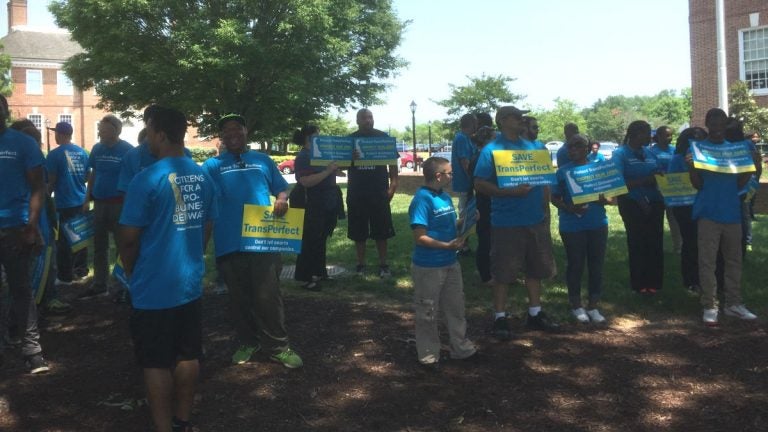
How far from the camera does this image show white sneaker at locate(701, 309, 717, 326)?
18.7 feet

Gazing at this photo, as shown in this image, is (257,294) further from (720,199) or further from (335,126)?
(335,126)

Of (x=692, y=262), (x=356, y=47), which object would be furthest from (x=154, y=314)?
(x=356, y=47)

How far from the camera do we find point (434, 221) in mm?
4609

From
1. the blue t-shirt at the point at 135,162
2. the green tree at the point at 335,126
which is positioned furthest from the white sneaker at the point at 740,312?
the green tree at the point at 335,126

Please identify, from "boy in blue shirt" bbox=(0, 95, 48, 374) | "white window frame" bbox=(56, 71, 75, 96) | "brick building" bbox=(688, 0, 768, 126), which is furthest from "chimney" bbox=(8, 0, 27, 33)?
"boy in blue shirt" bbox=(0, 95, 48, 374)

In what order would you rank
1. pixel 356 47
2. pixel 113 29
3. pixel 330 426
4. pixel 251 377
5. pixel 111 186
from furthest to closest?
pixel 356 47
pixel 113 29
pixel 111 186
pixel 251 377
pixel 330 426

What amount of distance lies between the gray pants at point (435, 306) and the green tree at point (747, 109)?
22267 mm

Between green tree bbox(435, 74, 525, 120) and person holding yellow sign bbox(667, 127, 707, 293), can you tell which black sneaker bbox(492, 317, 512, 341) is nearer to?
person holding yellow sign bbox(667, 127, 707, 293)

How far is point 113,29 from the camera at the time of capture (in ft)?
83.5

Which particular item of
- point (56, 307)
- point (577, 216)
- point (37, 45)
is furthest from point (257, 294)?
point (37, 45)

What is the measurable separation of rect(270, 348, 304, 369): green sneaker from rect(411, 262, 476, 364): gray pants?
2.99 ft

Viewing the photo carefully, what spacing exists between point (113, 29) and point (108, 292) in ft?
71.0

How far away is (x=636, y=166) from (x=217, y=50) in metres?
21.2

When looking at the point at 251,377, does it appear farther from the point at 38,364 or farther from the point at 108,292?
the point at 108,292
